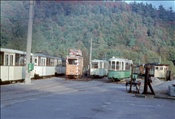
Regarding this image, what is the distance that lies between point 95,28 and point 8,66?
2915 cm

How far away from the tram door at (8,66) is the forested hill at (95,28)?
4.66ft

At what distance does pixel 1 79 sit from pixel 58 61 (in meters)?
20.7

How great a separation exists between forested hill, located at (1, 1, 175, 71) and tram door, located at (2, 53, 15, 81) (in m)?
1.42

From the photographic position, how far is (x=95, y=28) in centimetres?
4778

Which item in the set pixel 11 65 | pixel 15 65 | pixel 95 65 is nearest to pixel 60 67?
pixel 95 65

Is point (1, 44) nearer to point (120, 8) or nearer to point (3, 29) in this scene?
point (3, 29)

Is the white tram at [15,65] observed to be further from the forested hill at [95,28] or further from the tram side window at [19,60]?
the forested hill at [95,28]

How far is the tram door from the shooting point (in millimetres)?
19609

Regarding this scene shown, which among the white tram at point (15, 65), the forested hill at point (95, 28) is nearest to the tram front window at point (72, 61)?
the white tram at point (15, 65)

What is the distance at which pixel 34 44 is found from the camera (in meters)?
41.3

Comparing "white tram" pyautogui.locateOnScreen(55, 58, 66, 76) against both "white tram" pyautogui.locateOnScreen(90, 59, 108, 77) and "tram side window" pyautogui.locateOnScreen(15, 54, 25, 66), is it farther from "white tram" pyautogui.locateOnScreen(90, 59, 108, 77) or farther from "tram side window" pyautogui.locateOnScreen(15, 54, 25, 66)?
"tram side window" pyautogui.locateOnScreen(15, 54, 25, 66)

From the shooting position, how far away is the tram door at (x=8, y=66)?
64.3ft

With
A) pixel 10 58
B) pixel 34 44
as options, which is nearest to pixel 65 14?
pixel 34 44

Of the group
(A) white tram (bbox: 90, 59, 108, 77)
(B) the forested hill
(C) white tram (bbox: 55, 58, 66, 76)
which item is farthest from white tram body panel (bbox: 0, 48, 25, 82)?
(C) white tram (bbox: 55, 58, 66, 76)
